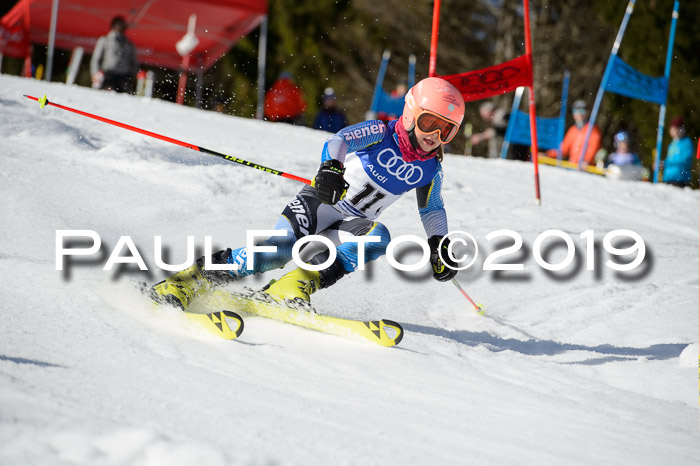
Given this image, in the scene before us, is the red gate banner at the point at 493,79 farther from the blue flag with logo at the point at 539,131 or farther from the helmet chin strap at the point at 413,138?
the blue flag with logo at the point at 539,131

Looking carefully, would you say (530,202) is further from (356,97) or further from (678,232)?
(356,97)

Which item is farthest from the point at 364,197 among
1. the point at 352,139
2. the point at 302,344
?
the point at 302,344

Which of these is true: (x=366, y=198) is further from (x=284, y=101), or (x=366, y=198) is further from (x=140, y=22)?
(x=140, y=22)

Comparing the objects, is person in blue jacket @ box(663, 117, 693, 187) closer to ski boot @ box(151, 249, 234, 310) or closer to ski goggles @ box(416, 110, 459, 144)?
ski goggles @ box(416, 110, 459, 144)

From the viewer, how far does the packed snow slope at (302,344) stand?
2094mm

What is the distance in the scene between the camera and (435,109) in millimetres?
3652

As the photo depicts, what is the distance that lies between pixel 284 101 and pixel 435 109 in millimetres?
8610

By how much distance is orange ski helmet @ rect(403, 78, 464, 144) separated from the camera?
3.66 m

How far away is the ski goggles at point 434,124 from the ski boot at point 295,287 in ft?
3.19

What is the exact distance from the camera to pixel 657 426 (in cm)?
288

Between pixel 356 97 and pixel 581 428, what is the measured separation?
75.4ft

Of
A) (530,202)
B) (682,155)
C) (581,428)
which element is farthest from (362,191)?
(682,155)
